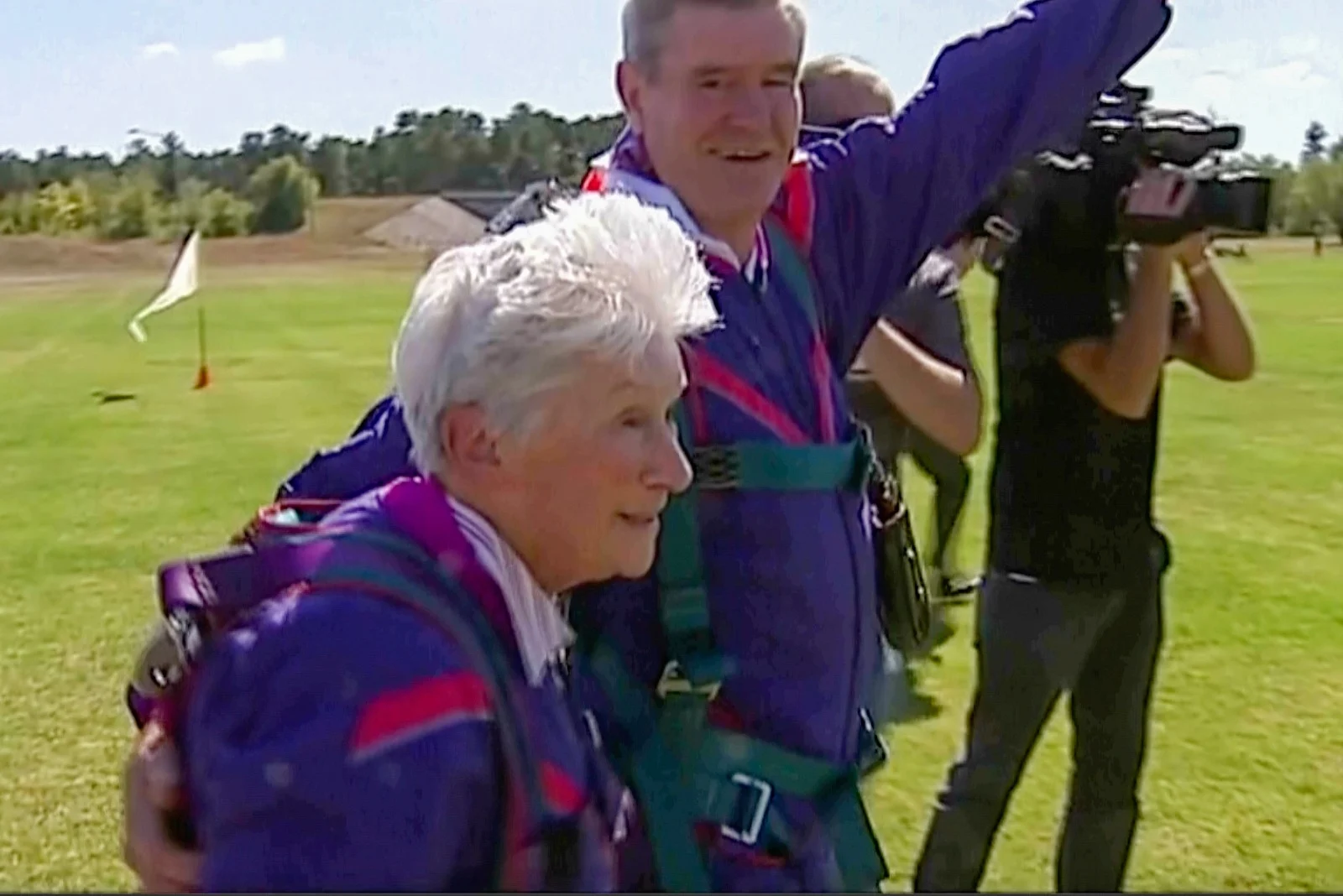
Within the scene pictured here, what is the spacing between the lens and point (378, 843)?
1.34 meters

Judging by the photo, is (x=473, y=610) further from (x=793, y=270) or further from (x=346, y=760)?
(x=793, y=270)

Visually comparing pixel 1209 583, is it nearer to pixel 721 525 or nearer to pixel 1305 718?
pixel 1305 718

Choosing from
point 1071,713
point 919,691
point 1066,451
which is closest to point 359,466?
point 1066,451

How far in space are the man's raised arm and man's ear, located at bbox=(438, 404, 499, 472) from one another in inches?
32.3

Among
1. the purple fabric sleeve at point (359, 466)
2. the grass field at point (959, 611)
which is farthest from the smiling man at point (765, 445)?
the grass field at point (959, 611)

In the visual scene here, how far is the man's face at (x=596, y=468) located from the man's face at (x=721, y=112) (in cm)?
55

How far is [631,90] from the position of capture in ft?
7.29

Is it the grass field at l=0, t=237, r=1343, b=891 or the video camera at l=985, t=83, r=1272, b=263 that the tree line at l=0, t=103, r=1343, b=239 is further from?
the video camera at l=985, t=83, r=1272, b=263

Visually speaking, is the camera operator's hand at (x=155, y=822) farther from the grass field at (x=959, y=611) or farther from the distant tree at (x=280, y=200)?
the distant tree at (x=280, y=200)

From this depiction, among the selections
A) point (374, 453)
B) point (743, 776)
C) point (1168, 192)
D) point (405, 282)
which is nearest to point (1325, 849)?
point (1168, 192)

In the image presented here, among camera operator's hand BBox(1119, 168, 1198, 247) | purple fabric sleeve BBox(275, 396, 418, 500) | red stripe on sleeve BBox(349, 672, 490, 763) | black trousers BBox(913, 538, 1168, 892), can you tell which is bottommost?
black trousers BBox(913, 538, 1168, 892)

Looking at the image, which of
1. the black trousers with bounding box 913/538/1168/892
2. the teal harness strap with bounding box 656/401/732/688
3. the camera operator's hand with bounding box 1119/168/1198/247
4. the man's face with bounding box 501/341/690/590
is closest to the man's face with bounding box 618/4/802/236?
the teal harness strap with bounding box 656/401/732/688

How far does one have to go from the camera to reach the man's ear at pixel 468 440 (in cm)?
153

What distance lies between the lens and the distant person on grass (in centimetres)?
198
